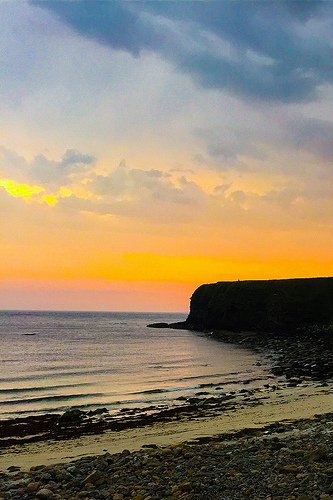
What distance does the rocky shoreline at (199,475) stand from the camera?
10.4 m

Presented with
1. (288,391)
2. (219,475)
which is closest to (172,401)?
(288,391)

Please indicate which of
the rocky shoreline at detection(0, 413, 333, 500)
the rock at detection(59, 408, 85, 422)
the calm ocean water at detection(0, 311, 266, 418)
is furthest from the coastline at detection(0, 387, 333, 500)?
the calm ocean water at detection(0, 311, 266, 418)

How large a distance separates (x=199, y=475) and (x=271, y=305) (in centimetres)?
10007

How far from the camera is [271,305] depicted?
108688 millimetres

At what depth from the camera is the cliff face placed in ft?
339

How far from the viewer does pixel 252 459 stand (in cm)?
1277

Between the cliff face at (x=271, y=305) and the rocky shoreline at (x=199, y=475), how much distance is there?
85794 mm

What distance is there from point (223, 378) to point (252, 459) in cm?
2951

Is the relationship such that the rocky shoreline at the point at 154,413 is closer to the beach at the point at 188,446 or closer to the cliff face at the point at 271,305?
the beach at the point at 188,446

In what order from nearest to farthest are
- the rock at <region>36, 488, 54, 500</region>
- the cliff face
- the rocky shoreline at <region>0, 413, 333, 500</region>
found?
the rocky shoreline at <region>0, 413, 333, 500</region>
the rock at <region>36, 488, 54, 500</region>
the cliff face

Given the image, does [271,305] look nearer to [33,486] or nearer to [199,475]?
[199,475]

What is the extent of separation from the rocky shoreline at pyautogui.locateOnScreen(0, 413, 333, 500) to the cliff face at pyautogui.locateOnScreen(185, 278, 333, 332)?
8579cm

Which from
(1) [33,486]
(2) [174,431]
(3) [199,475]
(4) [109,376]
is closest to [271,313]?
(4) [109,376]

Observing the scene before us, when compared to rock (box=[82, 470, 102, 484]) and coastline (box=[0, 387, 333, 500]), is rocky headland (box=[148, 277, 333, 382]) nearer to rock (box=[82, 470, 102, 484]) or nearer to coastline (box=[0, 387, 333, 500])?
coastline (box=[0, 387, 333, 500])
